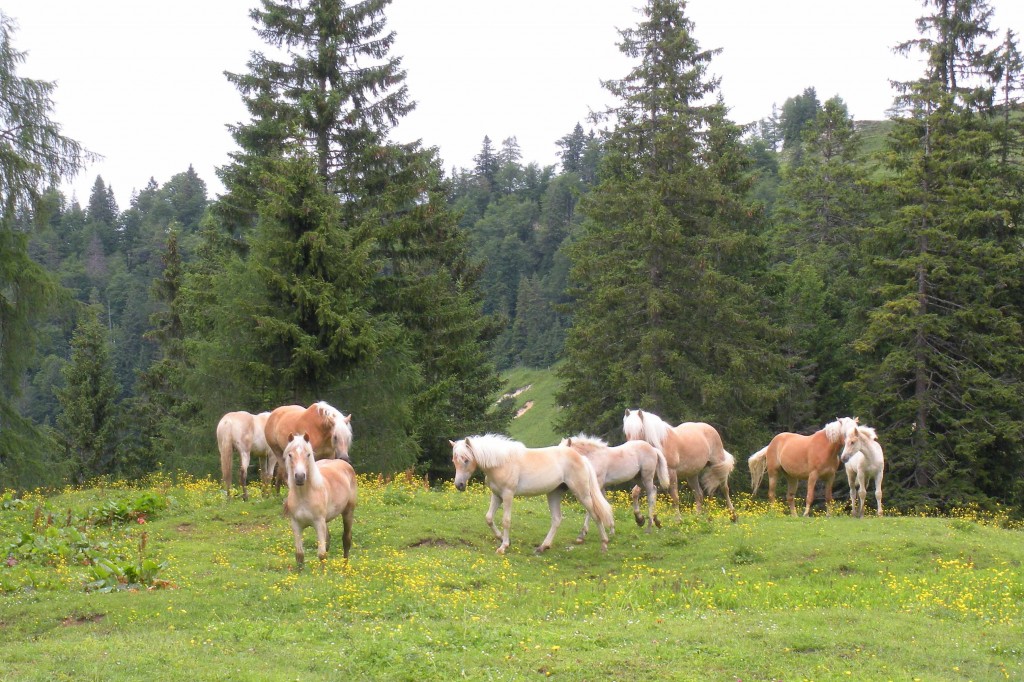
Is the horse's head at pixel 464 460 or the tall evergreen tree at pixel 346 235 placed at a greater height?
the tall evergreen tree at pixel 346 235

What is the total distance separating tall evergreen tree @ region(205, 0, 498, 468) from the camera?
2419cm

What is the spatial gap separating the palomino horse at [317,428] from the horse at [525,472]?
236 cm

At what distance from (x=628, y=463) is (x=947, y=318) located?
20.1m

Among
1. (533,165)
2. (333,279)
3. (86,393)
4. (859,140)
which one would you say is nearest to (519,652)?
(333,279)

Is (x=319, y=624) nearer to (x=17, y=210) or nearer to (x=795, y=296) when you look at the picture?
(x=17, y=210)

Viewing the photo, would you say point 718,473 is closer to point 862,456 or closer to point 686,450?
point 686,450

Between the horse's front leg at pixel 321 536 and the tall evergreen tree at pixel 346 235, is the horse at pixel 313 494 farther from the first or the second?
the tall evergreen tree at pixel 346 235

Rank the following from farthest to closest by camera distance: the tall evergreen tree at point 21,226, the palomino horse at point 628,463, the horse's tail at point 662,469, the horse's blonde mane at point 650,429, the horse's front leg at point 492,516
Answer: the tall evergreen tree at point 21,226, the horse's blonde mane at point 650,429, the horse's tail at point 662,469, the palomino horse at point 628,463, the horse's front leg at point 492,516

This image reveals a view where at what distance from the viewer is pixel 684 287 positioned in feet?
109

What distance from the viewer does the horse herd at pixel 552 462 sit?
11889 mm

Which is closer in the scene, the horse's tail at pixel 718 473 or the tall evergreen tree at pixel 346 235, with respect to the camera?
the horse's tail at pixel 718 473

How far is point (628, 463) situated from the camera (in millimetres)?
15031

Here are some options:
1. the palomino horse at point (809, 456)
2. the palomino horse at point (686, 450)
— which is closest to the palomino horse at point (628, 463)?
the palomino horse at point (686, 450)

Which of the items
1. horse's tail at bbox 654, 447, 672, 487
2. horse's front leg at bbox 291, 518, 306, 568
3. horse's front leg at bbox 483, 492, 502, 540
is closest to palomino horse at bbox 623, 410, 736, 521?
horse's tail at bbox 654, 447, 672, 487
